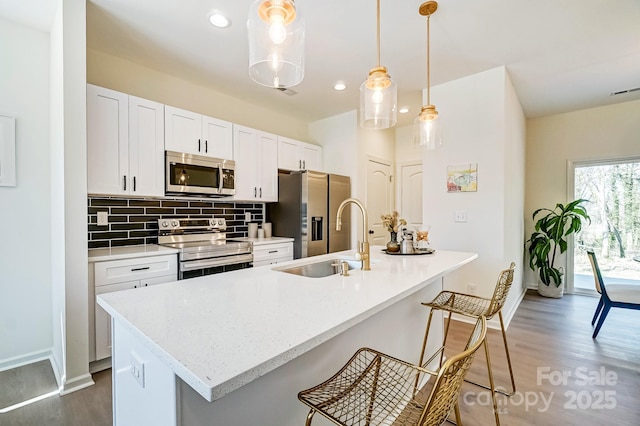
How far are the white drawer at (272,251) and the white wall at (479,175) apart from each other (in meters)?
1.74

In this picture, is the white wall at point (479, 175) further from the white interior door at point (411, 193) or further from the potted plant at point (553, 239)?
the white interior door at point (411, 193)

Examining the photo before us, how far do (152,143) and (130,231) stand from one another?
35.6 inches

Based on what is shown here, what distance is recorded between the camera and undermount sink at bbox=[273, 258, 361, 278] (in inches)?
75.1

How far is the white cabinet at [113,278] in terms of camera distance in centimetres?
220

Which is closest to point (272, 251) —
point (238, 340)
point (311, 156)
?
point (311, 156)

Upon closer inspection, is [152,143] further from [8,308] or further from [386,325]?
[386,325]

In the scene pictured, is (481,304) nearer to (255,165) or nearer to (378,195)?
(255,165)

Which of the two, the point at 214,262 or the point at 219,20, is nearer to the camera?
the point at 219,20

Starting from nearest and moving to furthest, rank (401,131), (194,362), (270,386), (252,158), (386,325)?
(194,362) < (270,386) < (386,325) < (252,158) < (401,131)

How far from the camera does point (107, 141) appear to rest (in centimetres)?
253

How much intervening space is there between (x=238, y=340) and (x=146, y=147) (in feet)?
8.54

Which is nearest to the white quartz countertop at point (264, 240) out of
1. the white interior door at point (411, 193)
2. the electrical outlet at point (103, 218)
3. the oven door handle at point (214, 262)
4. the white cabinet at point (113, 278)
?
the oven door handle at point (214, 262)

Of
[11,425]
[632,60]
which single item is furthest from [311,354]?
[632,60]

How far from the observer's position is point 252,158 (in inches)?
144
